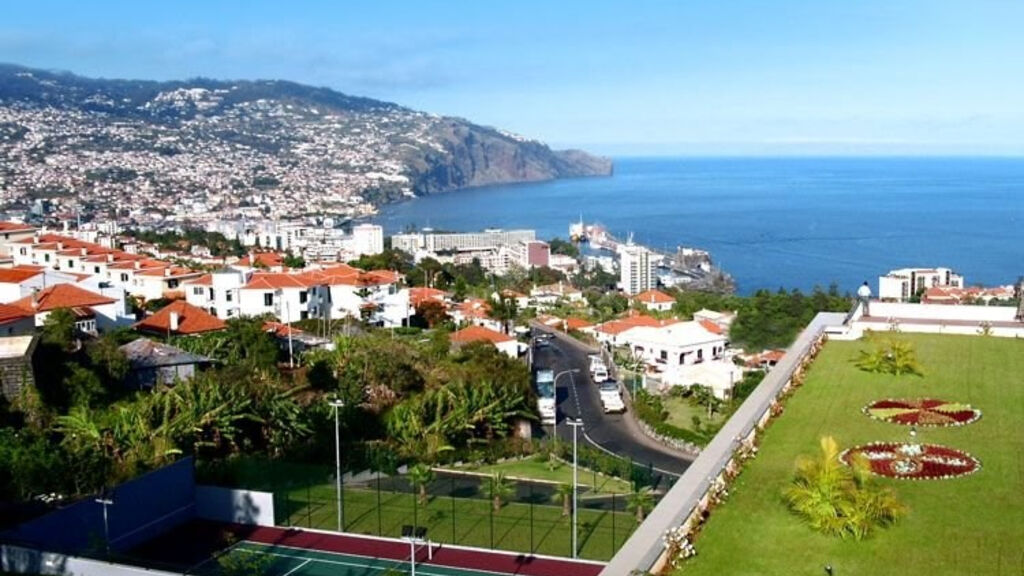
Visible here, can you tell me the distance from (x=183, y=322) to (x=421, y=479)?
16620mm

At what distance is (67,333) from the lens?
2330cm

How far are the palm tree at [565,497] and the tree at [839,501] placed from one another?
627 centimetres

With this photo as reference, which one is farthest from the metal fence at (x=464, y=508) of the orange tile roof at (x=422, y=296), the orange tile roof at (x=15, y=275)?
the orange tile roof at (x=422, y=296)

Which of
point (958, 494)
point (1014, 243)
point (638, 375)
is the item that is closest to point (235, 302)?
point (638, 375)

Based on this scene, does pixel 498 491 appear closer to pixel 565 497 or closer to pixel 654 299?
pixel 565 497

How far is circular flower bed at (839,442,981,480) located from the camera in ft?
35.7

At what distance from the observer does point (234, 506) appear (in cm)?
1554

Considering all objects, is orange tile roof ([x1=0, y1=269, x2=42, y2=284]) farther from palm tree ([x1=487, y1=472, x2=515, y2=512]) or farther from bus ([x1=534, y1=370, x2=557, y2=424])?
palm tree ([x1=487, y1=472, x2=515, y2=512])

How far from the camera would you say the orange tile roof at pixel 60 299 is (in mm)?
27891

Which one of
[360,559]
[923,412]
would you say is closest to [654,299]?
[923,412]

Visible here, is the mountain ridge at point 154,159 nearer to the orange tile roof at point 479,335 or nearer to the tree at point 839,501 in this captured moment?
the orange tile roof at point 479,335

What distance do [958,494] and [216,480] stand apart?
12335 millimetres

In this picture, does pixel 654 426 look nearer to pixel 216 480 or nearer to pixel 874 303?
pixel 874 303

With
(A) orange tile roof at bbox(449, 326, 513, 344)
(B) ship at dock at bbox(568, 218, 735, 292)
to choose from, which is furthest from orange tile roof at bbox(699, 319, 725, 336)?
(B) ship at dock at bbox(568, 218, 735, 292)
